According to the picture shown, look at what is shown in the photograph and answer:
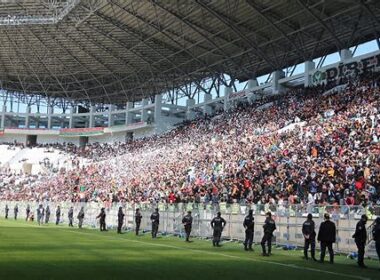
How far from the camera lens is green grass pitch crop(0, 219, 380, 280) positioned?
13.1 m

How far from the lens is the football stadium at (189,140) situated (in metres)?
18.9

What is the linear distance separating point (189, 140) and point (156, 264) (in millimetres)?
40259

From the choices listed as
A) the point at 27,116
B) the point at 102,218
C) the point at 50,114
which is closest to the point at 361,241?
the point at 102,218

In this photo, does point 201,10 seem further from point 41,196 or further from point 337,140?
point 41,196

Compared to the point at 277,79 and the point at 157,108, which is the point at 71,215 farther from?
the point at 157,108

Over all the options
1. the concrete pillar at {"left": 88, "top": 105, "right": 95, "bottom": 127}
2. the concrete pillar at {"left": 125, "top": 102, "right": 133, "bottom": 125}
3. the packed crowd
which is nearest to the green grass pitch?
the packed crowd

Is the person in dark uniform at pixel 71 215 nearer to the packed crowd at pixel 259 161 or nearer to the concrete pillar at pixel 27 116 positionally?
the packed crowd at pixel 259 161

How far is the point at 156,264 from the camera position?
15.5m

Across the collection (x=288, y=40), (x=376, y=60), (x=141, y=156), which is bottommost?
(x=141, y=156)

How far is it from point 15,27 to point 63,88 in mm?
22993

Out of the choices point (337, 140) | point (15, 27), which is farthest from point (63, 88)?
point (337, 140)

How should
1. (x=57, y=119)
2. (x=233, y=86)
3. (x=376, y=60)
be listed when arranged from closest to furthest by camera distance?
1. (x=376, y=60)
2. (x=233, y=86)
3. (x=57, y=119)

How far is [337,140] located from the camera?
30.5 metres

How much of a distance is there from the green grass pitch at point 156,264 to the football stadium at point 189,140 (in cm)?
8
